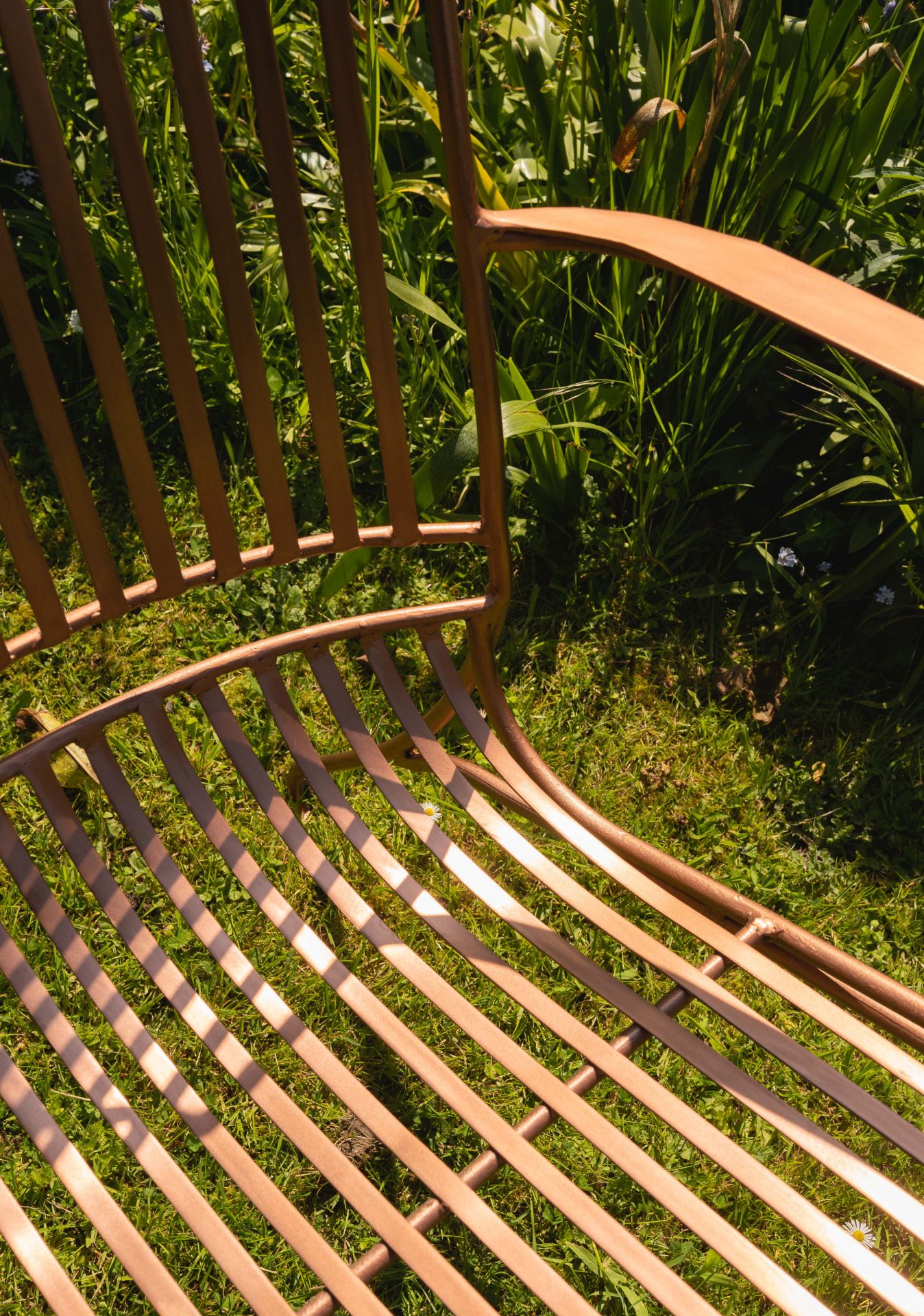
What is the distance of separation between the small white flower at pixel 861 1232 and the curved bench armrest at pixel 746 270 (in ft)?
3.81

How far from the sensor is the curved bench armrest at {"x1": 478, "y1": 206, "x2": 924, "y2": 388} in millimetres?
686

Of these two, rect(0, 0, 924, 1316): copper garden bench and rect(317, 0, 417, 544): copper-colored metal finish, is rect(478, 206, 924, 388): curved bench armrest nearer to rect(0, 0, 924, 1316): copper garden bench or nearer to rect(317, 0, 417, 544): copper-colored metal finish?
rect(0, 0, 924, 1316): copper garden bench

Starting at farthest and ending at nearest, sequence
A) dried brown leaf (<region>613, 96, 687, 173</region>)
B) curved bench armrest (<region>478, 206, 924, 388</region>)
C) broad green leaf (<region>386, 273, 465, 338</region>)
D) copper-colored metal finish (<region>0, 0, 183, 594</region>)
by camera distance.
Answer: broad green leaf (<region>386, 273, 465, 338</region>) → dried brown leaf (<region>613, 96, 687, 173</region>) → copper-colored metal finish (<region>0, 0, 183, 594</region>) → curved bench armrest (<region>478, 206, 924, 388</region>)

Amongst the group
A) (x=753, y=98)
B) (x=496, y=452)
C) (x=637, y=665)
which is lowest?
(x=637, y=665)

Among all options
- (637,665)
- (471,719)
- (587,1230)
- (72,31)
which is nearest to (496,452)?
(471,719)

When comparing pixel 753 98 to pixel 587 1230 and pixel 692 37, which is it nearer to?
pixel 692 37

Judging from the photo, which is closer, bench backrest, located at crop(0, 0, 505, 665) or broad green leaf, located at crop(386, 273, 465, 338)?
bench backrest, located at crop(0, 0, 505, 665)

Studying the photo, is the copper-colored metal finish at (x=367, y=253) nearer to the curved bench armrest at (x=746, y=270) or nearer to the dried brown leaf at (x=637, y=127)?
the curved bench armrest at (x=746, y=270)

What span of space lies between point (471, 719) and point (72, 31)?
71.2 inches

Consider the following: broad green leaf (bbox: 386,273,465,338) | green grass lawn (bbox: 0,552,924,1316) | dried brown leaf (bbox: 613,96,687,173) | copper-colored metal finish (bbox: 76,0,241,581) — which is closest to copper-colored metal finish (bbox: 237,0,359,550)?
copper-colored metal finish (bbox: 76,0,241,581)

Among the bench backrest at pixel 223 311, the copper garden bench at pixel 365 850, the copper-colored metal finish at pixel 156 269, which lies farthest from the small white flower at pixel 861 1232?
the copper-colored metal finish at pixel 156 269

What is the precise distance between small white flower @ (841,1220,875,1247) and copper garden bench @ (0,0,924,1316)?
426mm

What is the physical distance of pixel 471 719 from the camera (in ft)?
4.02

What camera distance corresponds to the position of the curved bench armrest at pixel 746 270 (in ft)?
2.25
